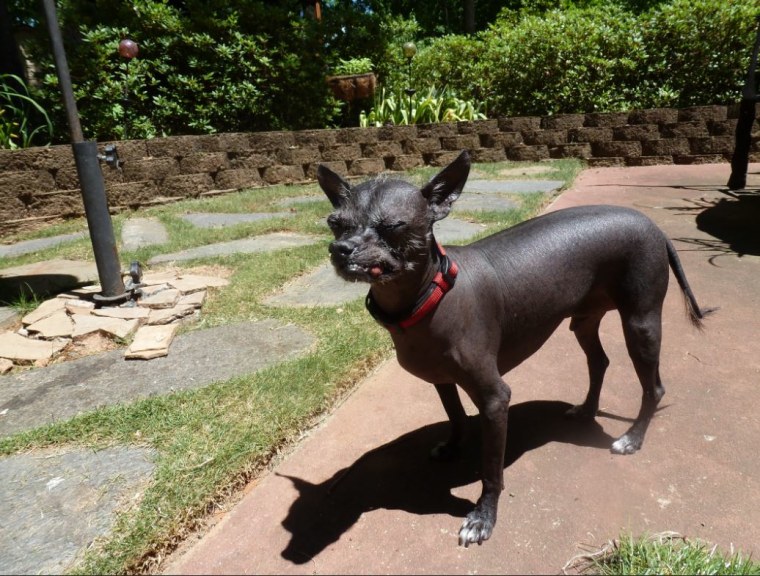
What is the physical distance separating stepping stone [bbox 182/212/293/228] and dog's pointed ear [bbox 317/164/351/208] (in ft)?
16.9

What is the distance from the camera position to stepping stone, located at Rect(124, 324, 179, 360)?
360cm

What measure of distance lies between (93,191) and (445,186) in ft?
11.7

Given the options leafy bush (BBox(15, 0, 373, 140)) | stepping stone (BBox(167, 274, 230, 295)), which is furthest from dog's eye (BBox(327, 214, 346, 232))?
leafy bush (BBox(15, 0, 373, 140))

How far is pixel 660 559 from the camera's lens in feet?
6.07

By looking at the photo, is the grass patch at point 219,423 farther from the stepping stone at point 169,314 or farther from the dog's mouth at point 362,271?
the dog's mouth at point 362,271

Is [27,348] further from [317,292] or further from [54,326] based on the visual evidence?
[317,292]

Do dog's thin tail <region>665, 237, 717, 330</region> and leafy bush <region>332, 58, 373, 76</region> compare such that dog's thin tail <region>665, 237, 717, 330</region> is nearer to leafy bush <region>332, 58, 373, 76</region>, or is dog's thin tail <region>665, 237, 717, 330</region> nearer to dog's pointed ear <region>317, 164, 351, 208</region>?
dog's pointed ear <region>317, 164, 351, 208</region>

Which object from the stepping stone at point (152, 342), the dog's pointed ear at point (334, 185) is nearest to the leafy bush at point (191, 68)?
the stepping stone at point (152, 342)

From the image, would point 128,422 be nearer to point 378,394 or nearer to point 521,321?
point 378,394

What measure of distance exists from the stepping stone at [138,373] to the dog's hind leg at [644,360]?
1990mm

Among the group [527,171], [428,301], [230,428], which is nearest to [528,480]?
[428,301]

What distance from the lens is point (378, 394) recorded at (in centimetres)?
312

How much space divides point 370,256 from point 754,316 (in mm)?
3406

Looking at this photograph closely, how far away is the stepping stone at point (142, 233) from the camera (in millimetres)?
6305
